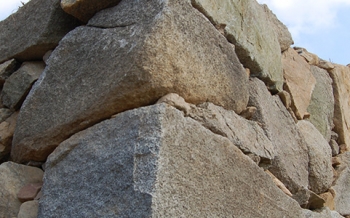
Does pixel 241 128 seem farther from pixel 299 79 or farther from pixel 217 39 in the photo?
pixel 299 79

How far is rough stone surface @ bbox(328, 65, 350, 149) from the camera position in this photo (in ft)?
13.5

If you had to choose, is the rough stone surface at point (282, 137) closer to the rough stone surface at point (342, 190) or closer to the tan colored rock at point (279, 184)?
the tan colored rock at point (279, 184)

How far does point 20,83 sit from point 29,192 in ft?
1.86

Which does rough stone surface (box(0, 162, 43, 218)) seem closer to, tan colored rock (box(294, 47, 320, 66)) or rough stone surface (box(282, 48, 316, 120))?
rough stone surface (box(282, 48, 316, 120))

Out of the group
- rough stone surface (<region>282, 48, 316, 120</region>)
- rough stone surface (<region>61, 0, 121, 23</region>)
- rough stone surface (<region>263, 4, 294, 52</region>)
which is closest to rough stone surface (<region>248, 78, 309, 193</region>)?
rough stone surface (<region>282, 48, 316, 120</region>)

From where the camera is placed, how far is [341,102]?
4246 mm

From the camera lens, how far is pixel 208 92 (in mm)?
2426

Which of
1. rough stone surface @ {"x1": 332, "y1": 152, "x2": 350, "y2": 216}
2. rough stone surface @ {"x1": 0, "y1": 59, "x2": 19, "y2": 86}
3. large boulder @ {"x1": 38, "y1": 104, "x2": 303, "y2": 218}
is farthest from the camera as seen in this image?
rough stone surface @ {"x1": 332, "y1": 152, "x2": 350, "y2": 216}

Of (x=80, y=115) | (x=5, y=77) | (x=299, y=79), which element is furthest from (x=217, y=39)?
(x=299, y=79)

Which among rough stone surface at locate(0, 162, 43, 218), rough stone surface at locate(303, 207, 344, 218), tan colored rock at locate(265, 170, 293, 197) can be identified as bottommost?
rough stone surface at locate(303, 207, 344, 218)

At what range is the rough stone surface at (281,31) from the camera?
3.63 meters

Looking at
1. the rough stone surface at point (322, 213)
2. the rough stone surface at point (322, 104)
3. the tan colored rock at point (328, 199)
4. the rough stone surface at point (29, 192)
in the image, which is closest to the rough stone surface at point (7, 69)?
the rough stone surface at point (29, 192)

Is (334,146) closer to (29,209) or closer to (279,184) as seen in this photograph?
(279,184)

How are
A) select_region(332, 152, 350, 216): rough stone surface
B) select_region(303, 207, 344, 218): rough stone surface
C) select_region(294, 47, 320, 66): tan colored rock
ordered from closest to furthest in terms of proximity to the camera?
select_region(303, 207, 344, 218): rough stone surface
select_region(332, 152, 350, 216): rough stone surface
select_region(294, 47, 320, 66): tan colored rock
